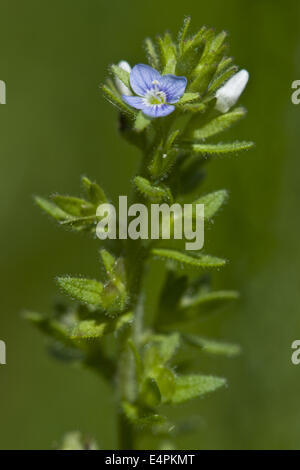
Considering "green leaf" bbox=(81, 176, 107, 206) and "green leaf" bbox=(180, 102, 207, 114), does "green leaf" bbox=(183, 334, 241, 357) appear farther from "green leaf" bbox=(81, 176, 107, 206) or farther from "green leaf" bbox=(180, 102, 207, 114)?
"green leaf" bbox=(180, 102, 207, 114)

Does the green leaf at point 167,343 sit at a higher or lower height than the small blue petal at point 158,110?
lower

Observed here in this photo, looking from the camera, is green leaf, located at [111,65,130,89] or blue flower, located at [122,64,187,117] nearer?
blue flower, located at [122,64,187,117]

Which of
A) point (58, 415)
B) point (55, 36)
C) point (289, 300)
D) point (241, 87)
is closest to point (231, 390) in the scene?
point (289, 300)

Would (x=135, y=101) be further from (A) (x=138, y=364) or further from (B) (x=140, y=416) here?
(B) (x=140, y=416)

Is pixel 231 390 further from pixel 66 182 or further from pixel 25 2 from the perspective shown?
pixel 25 2

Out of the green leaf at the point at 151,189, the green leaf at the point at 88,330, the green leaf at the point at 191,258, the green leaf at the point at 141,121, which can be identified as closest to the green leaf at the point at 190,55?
the green leaf at the point at 141,121

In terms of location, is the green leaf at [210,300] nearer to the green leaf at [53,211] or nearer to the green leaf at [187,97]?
the green leaf at [53,211]

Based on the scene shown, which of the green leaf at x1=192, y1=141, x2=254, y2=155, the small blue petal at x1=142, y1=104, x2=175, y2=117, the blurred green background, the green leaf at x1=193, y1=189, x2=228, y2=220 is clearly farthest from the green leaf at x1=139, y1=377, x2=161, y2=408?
the blurred green background
